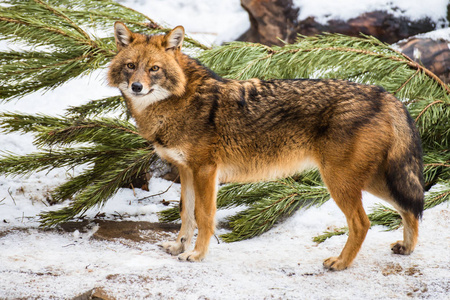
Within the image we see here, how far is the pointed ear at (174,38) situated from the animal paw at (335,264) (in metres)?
2.03

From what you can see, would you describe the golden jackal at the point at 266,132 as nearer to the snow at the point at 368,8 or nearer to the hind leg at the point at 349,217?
the hind leg at the point at 349,217

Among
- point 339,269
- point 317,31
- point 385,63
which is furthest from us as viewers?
point 317,31

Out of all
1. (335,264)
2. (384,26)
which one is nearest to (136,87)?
(335,264)

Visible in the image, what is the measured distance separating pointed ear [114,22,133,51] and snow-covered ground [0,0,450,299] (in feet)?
5.26

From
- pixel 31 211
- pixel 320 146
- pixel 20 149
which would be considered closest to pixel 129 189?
pixel 31 211

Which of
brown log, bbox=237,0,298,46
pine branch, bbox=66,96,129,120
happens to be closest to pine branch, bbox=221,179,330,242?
pine branch, bbox=66,96,129,120

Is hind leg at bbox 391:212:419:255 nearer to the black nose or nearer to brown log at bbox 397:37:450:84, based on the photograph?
the black nose

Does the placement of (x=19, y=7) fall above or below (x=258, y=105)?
above

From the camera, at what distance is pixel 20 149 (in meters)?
5.88

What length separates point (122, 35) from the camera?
3.73 m

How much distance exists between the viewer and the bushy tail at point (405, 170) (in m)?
3.44

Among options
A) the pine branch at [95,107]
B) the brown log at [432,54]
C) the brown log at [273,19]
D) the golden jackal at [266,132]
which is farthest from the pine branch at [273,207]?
the brown log at [273,19]

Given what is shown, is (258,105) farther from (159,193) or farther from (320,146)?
(159,193)

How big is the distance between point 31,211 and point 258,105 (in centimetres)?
246
